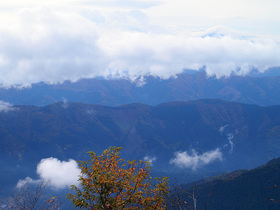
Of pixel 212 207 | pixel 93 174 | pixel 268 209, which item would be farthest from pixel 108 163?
pixel 212 207

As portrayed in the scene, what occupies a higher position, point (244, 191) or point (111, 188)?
point (244, 191)

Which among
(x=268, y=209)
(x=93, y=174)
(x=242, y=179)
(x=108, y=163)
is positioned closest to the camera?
(x=93, y=174)

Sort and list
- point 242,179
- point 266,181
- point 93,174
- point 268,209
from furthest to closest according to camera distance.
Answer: point 242,179 < point 266,181 < point 268,209 < point 93,174

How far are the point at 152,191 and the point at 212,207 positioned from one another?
6626 inches

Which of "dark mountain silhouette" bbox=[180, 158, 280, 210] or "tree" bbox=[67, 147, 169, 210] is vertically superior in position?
"dark mountain silhouette" bbox=[180, 158, 280, 210]

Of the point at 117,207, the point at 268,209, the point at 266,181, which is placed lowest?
the point at 117,207

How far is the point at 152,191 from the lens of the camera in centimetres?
1944

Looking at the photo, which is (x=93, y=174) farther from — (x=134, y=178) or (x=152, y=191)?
(x=152, y=191)

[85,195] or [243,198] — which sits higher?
[243,198]

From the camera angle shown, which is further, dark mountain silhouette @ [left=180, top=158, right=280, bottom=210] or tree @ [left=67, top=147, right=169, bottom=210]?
dark mountain silhouette @ [left=180, top=158, right=280, bottom=210]

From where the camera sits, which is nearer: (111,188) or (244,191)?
(111,188)

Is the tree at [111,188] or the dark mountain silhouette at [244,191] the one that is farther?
the dark mountain silhouette at [244,191]

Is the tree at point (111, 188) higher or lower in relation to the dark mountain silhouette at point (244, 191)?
lower

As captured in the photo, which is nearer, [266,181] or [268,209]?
[268,209]
